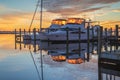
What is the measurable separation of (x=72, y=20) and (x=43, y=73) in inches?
1388

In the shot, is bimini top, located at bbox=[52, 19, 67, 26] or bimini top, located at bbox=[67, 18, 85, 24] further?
bimini top, located at bbox=[52, 19, 67, 26]

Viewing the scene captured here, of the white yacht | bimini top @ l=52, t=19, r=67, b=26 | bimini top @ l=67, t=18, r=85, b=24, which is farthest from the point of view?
bimini top @ l=52, t=19, r=67, b=26

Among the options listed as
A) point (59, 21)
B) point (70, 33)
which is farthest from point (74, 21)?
point (70, 33)

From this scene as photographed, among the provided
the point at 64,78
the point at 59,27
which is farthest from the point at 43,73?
the point at 59,27

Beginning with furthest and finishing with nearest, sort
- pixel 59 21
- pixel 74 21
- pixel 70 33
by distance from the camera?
pixel 59 21, pixel 74 21, pixel 70 33

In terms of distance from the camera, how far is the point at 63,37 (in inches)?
1849

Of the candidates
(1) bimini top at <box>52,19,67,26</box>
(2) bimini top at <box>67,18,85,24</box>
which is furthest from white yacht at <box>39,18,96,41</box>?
(1) bimini top at <box>52,19,67,26</box>

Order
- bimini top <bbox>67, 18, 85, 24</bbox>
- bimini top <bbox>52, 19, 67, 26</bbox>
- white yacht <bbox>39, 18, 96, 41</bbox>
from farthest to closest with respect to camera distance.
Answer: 1. bimini top <bbox>52, 19, 67, 26</bbox>
2. bimini top <bbox>67, 18, 85, 24</bbox>
3. white yacht <bbox>39, 18, 96, 41</bbox>

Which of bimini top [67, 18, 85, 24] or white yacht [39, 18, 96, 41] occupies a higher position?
bimini top [67, 18, 85, 24]

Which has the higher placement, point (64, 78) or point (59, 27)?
point (59, 27)

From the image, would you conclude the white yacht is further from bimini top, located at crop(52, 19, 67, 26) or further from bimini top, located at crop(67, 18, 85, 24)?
bimini top, located at crop(52, 19, 67, 26)

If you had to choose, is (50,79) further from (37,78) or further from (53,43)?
(53,43)

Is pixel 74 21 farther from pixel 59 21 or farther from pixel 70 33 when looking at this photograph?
pixel 70 33

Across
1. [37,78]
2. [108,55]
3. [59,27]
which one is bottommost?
[37,78]
